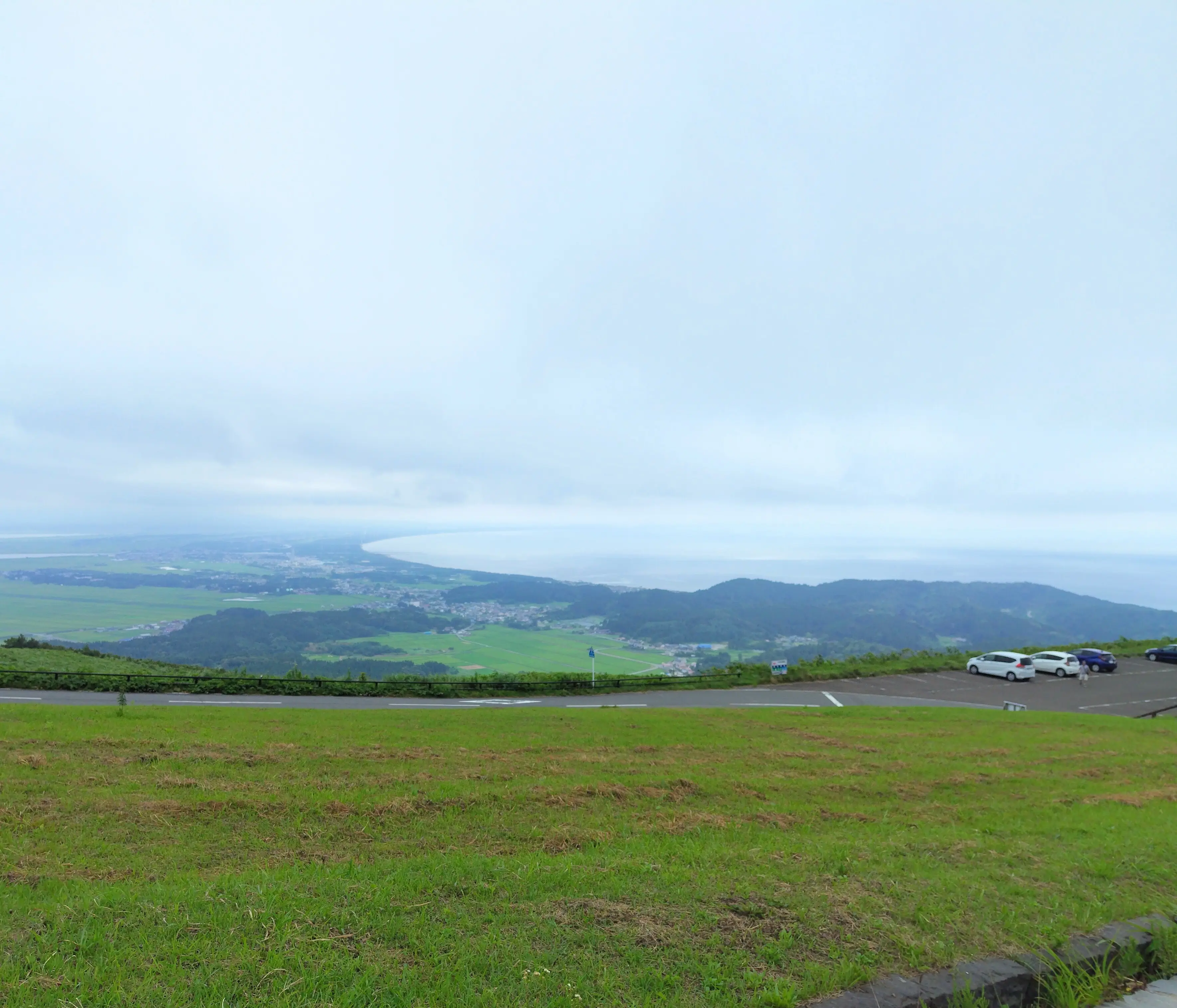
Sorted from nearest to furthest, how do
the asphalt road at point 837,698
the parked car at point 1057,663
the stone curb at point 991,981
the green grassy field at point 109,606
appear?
the stone curb at point 991,981 → the asphalt road at point 837,698 → the parked car at point 1057,663 → the green grassy field at point 109,606

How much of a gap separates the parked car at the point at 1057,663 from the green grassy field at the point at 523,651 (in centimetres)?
3610

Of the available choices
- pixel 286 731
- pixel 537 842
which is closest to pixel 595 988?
pixel 537 842

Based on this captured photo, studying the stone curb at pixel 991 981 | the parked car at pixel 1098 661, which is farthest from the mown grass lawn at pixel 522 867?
the parked car at pixel 1098 661

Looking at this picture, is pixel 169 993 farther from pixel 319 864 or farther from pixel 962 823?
pixel 962 823

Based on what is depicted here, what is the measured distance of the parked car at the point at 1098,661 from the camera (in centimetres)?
3653

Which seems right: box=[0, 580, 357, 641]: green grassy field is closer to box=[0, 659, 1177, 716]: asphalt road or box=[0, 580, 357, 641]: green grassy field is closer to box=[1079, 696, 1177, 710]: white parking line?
box=[0, 659, 1177, 716]: asphalt road

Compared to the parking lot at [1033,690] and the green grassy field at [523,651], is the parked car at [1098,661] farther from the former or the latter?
Answer: the green grassy field at [523,651]

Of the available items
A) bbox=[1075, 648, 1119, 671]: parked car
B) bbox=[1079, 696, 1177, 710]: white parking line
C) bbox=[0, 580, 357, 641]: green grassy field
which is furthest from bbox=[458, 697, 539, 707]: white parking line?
bbox=[0, 580, 357, 641]: green grassy field

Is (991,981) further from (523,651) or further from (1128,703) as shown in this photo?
(523,651)

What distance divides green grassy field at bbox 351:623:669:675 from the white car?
3393cm

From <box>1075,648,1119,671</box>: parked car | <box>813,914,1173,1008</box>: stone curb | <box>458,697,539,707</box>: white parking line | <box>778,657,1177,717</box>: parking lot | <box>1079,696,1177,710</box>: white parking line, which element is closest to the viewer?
<box>813,914,1173,1008</box>: stone curb

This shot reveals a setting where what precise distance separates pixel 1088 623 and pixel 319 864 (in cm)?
17485

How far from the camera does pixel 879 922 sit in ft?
14.7

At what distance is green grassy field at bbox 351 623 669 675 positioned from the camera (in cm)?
6969
